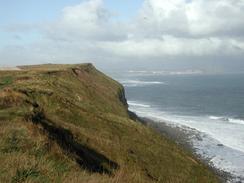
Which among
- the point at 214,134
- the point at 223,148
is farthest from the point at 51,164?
the point at 214,134

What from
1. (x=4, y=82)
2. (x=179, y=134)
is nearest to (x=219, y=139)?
→ (x=179, y=134)

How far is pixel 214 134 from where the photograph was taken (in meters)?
75.1

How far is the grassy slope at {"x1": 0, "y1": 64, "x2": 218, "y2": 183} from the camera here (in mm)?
9500

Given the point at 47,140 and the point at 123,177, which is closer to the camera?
the point at 123,177

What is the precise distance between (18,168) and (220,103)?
128006 mm

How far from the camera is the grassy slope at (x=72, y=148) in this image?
9500 millimetres

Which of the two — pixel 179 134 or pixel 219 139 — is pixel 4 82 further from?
pixel 219 139

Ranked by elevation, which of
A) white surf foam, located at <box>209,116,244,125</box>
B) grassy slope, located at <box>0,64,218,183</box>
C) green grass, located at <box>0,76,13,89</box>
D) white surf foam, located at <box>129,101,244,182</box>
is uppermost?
green grass, located at <box>0,76,13,89</box>

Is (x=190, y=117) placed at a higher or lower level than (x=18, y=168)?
lower

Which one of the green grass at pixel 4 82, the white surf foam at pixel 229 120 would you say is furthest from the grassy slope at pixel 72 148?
the white surf foam at pixel 229 120

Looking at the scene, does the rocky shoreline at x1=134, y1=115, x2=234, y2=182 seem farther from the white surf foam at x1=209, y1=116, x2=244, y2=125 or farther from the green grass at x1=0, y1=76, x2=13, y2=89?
the green grass at x1=0, y1=76, x2=13, y2=89

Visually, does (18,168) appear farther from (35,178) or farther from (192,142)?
(192,142)

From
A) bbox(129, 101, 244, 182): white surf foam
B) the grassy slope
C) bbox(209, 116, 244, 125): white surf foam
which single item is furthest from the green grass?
bbox(209, 116, 244, 125): white surf foam

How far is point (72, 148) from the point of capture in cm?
1512
